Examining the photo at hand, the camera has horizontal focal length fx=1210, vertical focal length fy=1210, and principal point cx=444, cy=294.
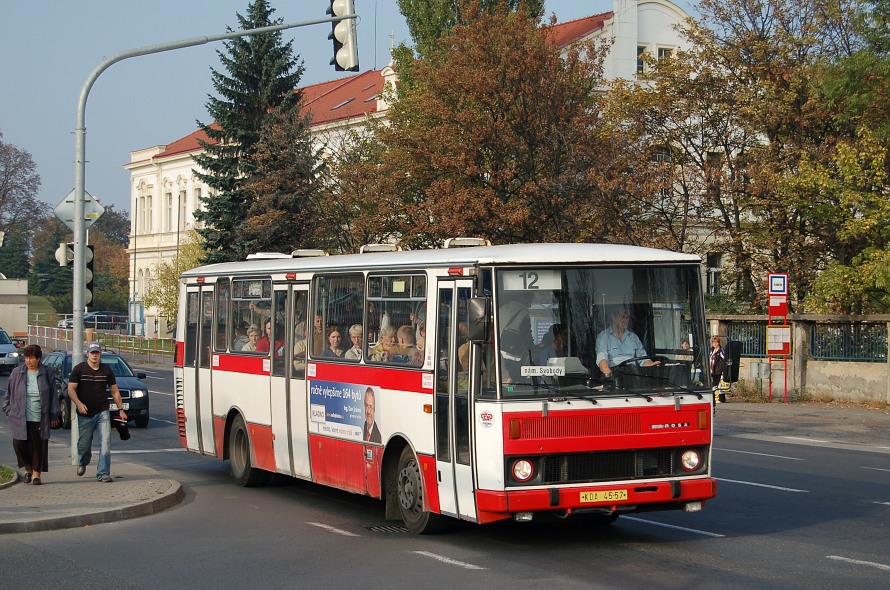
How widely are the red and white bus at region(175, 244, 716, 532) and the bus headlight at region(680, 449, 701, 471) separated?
1 cm

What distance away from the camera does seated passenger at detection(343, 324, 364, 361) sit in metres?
13.1

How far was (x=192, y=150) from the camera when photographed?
8581cm

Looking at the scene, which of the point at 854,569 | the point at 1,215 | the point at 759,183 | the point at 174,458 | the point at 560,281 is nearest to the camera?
the point at 854,569

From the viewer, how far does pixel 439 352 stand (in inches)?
453

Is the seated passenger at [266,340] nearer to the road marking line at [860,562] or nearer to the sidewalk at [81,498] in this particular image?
the sidewalk at [81,498]

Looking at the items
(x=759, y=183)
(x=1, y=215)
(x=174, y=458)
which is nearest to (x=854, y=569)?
(x=174, y=458)

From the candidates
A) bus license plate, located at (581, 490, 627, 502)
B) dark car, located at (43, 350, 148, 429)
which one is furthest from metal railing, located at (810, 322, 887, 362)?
bus license plate, located at (581, 490, 627, 502)

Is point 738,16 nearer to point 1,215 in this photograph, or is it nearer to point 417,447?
point 417,447

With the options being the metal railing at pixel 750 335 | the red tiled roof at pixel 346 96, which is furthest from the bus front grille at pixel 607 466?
the red tiled roof at pixel 346 96

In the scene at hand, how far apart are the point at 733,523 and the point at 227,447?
7.42 metres

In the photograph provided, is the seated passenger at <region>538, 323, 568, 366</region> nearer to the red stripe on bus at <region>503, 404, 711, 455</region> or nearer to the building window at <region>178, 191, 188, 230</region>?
the red stripe on bus at <region>503, 404, 711, 455</region>

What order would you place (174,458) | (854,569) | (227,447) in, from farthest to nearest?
1. (174,458)
2. (227,447)
3. (854,569)

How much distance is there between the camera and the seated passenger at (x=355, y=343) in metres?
13.1

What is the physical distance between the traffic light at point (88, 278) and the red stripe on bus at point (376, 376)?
15.2 ft
